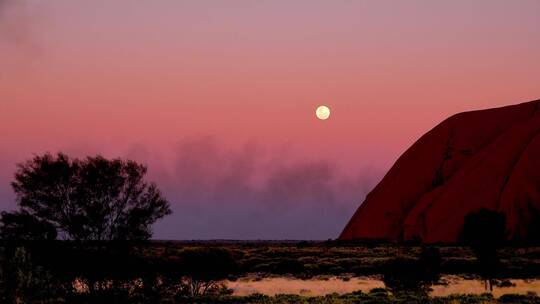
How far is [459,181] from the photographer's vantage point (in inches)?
4510

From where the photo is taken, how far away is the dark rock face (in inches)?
4154

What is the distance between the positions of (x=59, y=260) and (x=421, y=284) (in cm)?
2122

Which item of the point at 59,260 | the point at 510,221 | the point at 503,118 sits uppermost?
the point at 503,118

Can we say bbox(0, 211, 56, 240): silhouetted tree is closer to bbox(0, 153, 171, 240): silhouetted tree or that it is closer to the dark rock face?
bbox(0, 153, 171, 240): silhouetted tree

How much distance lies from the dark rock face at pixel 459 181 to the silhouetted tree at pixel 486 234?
58.8 m

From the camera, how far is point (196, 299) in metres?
39.8

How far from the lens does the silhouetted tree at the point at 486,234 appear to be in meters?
41.8

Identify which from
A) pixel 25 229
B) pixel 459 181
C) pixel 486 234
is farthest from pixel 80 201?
pixel 459 181

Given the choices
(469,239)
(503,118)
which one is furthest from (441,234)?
(469,239)

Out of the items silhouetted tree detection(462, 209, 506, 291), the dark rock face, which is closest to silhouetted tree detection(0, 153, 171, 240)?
silhouetted tree detection(462, 209, 506, 291)

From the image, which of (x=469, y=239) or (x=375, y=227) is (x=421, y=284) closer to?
(x=469, y=239)

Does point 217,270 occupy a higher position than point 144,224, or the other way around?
point 144,224

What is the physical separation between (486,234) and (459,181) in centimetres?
7516

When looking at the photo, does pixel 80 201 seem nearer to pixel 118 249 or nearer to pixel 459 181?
pixel 118 249
